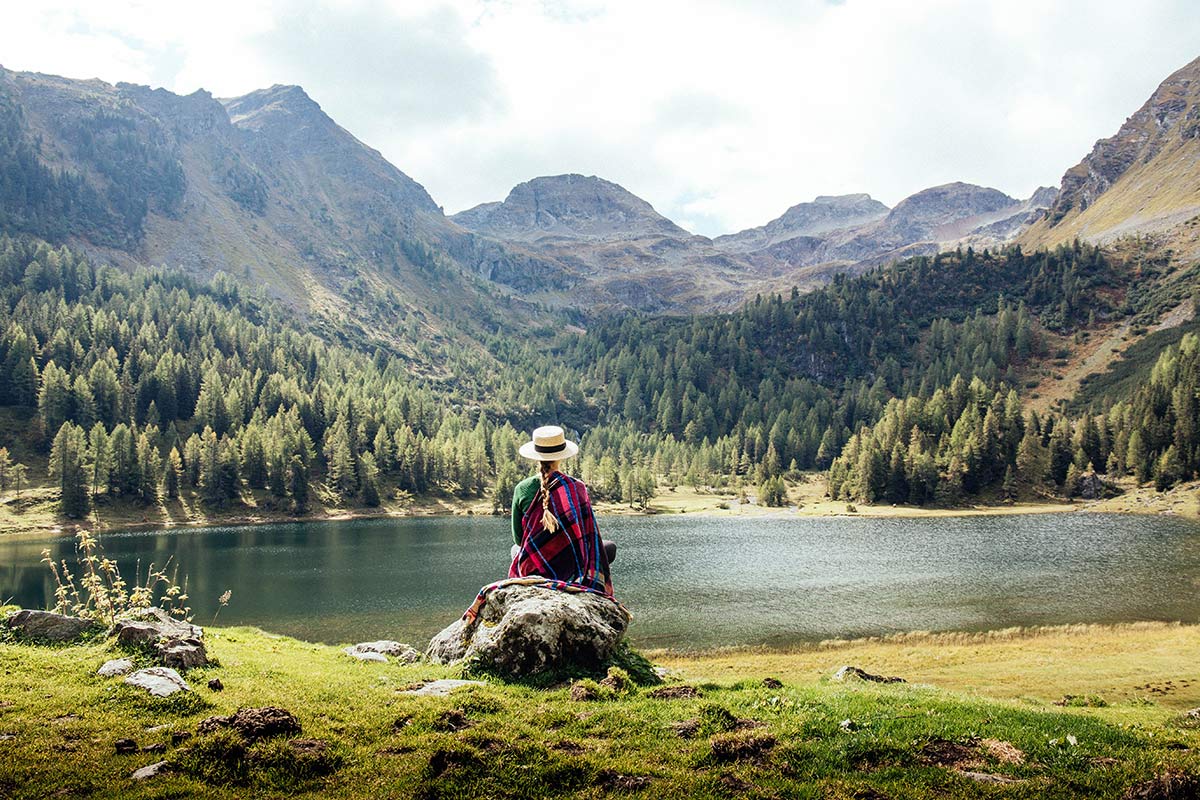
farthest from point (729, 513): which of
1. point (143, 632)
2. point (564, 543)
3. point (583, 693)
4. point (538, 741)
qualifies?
point (538, 741)

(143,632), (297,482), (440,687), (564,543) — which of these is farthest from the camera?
(297,482)

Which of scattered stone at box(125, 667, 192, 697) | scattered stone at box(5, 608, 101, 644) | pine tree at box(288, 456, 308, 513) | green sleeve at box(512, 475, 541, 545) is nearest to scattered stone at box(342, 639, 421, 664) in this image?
scattered stone at box(5, 608, 101, 644)

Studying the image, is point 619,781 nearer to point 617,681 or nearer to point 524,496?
point 617,681

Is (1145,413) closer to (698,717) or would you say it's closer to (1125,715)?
(1125,715)

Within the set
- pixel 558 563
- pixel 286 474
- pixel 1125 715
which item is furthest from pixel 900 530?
pixel 286 474

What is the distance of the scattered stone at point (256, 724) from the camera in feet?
35.9

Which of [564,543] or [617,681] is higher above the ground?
[564,543]

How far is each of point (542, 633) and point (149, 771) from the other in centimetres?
785

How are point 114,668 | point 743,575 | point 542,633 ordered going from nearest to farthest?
point 114,668 → point 542,633 → point 743,575

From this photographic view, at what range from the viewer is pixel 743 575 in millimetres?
70938

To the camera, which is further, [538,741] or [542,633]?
[542,633]

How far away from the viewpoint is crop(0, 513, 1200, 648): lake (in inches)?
1978

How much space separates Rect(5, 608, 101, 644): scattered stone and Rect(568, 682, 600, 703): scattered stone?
48.2 ft

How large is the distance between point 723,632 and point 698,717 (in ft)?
122
